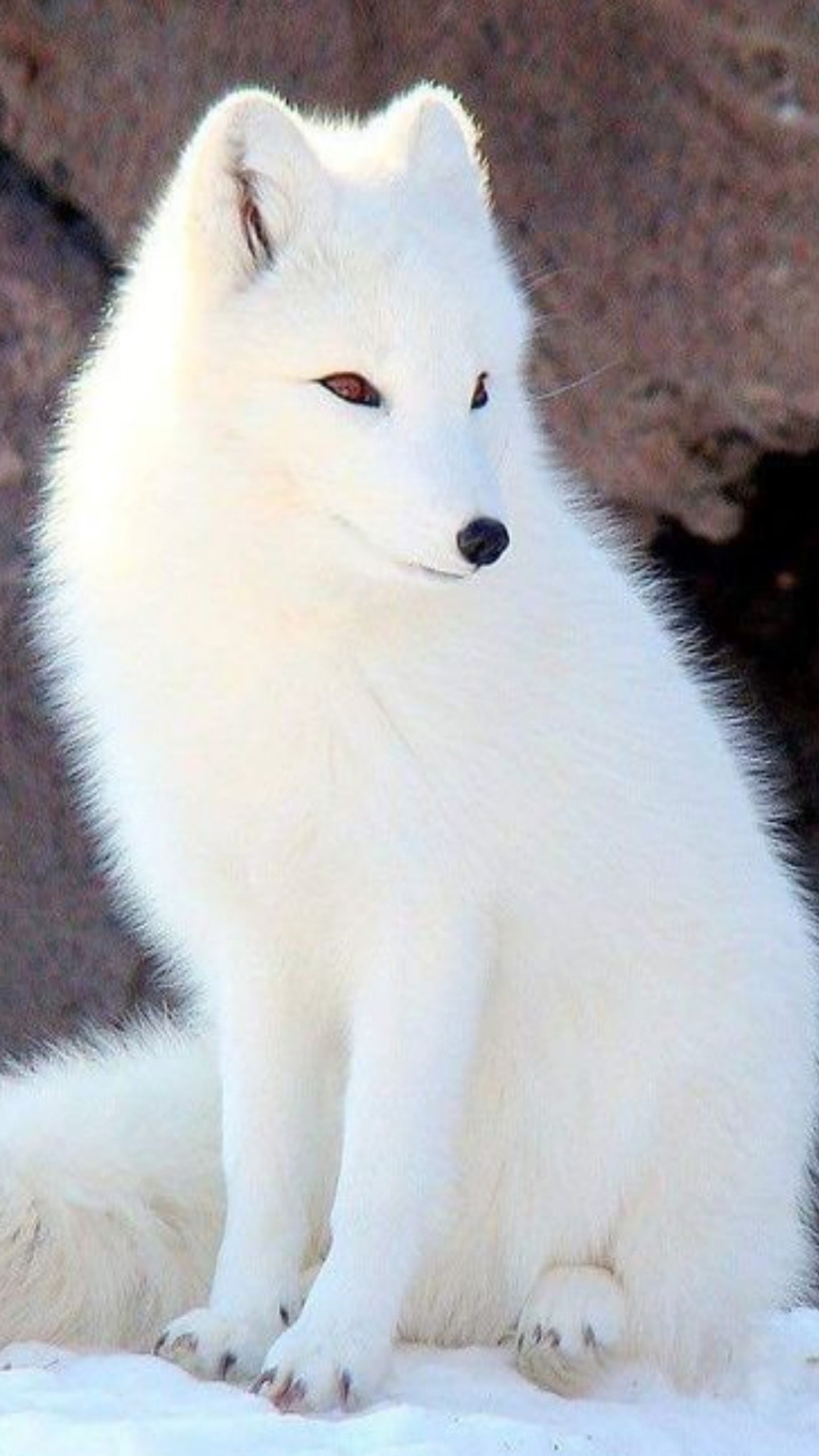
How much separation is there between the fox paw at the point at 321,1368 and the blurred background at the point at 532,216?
2.24 m

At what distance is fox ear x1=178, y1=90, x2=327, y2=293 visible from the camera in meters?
2.81

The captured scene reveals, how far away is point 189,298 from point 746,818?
1.00 meters

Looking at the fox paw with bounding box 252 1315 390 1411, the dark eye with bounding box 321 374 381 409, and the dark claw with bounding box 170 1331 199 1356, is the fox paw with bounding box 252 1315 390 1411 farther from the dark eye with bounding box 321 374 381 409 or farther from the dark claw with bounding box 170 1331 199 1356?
the dark eye with bounding box 321 374 381 409

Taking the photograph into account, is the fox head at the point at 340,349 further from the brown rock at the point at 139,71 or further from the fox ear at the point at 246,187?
the brown rock at the point at 139,71

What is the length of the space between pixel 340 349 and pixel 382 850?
57 centimetres

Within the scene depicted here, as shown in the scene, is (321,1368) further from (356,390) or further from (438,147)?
(438,147)

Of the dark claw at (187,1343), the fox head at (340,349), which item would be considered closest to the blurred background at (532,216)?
the fox head at (340,349)

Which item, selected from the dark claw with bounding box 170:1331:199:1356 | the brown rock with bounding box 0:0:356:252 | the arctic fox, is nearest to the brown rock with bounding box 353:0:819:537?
the brown rock with bounding box 0:0:356:252

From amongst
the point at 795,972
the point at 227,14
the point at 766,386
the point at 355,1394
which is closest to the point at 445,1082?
the point at 355,1394

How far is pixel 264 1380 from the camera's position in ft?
8.86

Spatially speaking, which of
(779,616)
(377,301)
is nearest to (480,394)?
(377,301)

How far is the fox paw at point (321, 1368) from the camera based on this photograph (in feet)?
8.78

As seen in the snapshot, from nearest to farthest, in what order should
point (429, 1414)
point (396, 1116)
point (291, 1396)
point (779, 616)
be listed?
1. point (429, 1414)
2. point (291, 1396)
3. point (396, 1116)
4. point (779, 616)

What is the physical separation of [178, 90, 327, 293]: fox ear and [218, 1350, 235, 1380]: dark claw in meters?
1.22
